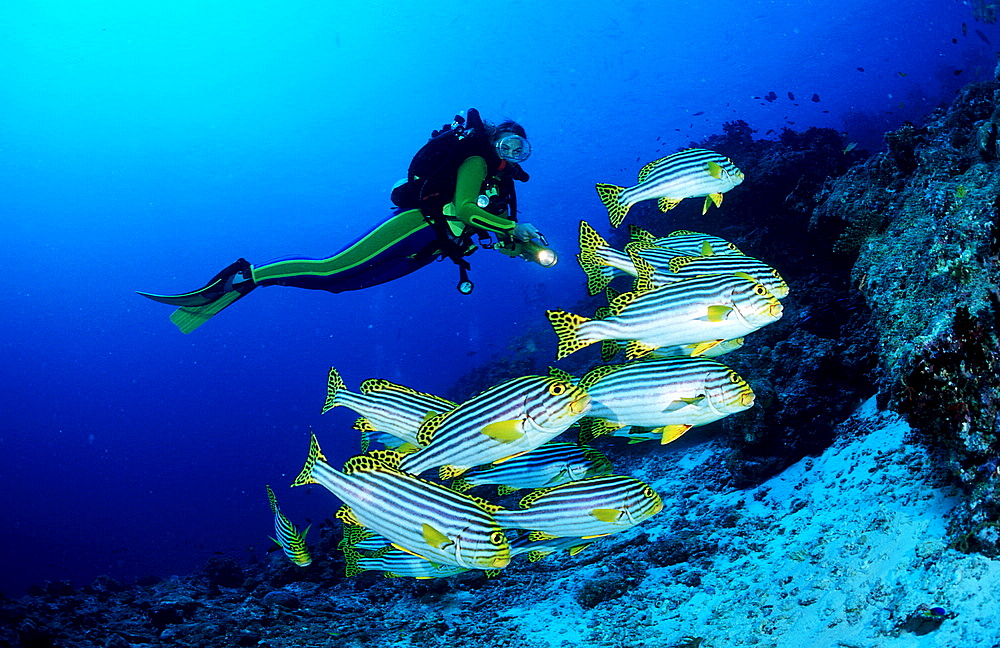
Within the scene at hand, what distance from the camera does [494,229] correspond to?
16.3 feet

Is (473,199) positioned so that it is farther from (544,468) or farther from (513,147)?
(544,468)

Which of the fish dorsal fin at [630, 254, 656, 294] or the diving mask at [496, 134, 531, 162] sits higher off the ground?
the diving mask at [496, 134, 531, 162]

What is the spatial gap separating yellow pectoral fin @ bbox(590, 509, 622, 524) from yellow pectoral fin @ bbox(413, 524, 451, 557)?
905 mm

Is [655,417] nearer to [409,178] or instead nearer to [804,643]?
[804,643]

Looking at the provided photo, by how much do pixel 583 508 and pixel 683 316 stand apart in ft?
4.30

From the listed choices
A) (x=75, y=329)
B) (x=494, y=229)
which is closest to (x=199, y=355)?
(x=75, y=329)

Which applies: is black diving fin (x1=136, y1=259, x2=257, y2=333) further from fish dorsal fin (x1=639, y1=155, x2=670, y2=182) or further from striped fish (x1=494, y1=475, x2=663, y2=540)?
striped fish (x1=494, y1=475, x2=663, y2=540)

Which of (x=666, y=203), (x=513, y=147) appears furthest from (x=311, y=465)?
(x=513, y=147)

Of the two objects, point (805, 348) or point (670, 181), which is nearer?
point (670, 181)

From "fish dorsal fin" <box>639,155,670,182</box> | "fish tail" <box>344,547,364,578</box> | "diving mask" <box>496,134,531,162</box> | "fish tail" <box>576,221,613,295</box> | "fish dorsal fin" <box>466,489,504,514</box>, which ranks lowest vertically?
"fish dorsal fin" <box>466,489,504,514</box>

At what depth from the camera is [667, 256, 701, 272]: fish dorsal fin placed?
3.48 m

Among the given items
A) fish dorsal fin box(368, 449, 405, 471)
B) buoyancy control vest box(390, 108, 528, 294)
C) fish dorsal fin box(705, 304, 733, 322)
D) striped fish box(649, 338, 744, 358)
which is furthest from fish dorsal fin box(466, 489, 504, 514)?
buoyancy control vest box(390, 108, 528, 294)

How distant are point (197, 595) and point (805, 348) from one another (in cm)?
992

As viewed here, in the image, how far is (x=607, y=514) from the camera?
2846mm
